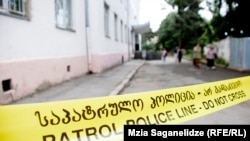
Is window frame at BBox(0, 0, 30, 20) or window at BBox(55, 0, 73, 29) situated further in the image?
window at BBox(55, 0, 73, 29)

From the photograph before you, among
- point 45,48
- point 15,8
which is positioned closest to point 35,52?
point 45,48

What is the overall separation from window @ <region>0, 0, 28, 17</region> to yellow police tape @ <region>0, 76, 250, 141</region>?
15.0ft

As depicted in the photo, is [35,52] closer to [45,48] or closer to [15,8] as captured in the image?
[45,48]

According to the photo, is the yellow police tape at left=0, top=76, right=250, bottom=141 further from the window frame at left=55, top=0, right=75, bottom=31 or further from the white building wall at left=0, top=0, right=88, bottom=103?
the window frame at left=55, top=0, right=75, bottom=31

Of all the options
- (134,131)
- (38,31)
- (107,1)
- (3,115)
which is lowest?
(134,131)

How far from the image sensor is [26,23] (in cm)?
842

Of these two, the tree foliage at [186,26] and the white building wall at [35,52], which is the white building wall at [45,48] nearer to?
the white building wall at [35,52]

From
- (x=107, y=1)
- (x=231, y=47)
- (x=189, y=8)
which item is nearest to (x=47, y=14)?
(x=107, y=1)

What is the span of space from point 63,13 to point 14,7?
4256 millimetres

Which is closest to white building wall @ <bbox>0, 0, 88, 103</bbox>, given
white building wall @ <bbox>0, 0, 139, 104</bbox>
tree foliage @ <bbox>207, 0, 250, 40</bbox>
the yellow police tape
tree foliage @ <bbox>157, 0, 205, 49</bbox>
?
white building wall @ <bbox>0, 0, 139, 104</bbox>

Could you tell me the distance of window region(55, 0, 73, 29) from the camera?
11.6m

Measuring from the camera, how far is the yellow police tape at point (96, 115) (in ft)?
10.4

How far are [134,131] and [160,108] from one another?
48 cm

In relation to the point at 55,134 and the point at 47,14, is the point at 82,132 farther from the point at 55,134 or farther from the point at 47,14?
the point at 47,14
